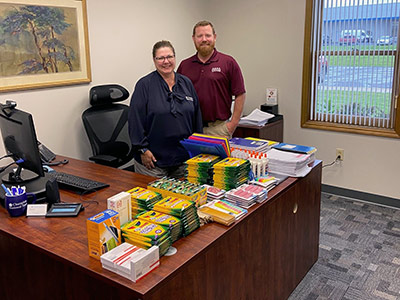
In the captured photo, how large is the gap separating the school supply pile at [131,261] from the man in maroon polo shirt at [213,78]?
1.86 metres

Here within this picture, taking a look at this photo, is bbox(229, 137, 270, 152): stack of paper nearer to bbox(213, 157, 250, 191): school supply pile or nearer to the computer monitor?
bbox(213, 157, 250, 191): school supply pile

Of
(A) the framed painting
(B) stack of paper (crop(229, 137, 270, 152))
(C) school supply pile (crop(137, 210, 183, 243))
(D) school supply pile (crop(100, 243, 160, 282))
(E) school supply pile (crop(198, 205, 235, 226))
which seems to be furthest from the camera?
(A) the framed painting

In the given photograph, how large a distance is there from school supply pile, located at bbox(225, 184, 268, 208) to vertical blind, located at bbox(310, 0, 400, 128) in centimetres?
222

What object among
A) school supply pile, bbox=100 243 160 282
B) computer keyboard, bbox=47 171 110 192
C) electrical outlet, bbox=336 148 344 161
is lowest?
electrical outlet, bbox=336 148 344 161

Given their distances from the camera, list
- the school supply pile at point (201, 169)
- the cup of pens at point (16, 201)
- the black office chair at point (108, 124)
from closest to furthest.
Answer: the cup of pens at point (16, 201) < the school supply pile at point (201, 169) < the black office chair at point (108, 124)

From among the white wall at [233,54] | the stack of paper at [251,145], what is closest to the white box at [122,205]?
the stack of paper at [251,145]

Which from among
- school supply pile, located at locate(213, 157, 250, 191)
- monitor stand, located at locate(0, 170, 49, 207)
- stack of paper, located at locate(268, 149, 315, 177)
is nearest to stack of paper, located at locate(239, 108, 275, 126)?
stack of paper, located at locate(268, 149, 315, 177)

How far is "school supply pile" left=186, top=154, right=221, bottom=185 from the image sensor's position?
2.06m

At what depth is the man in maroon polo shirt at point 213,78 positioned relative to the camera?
3041 mm

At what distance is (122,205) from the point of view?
1602 mm

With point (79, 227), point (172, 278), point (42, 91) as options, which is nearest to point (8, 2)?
point (42, 91)

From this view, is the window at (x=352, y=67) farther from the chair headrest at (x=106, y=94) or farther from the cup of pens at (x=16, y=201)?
the cup of pens at (x=16, y=201)

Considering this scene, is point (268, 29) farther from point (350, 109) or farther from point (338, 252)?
point (338, 252)

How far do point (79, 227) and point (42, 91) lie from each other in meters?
1.70
